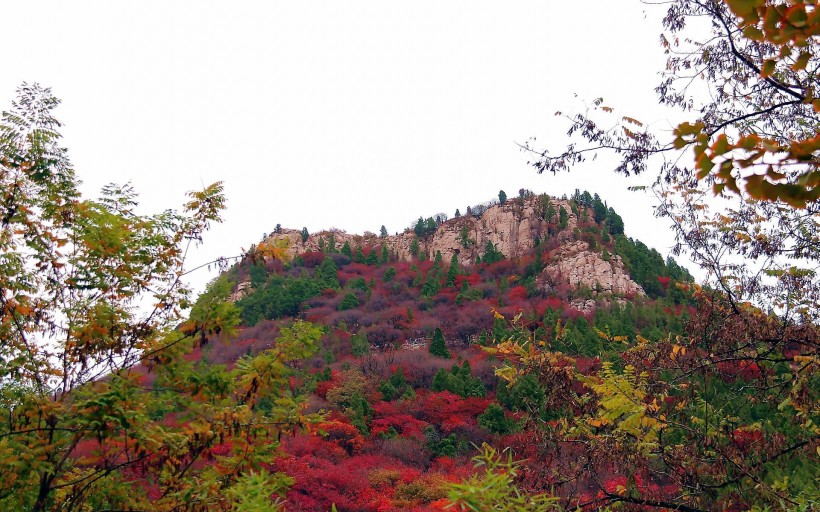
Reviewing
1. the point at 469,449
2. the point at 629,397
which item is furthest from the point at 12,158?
the point at 469,449

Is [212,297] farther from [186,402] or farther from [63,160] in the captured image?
[63,160]

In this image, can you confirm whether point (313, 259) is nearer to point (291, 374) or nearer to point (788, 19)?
point (291, 374)

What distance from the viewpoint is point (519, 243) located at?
6844cm

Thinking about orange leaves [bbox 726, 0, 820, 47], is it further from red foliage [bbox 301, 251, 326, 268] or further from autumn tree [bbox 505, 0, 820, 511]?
red foliage [bbox 301, 251, 326, 268]

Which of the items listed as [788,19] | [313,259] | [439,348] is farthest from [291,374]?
[313,259]

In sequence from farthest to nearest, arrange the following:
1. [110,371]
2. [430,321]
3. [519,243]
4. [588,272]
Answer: [519,243]
[588,272]
[430,321]
[110,371]

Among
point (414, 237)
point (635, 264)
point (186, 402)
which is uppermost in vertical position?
point (414, 237)

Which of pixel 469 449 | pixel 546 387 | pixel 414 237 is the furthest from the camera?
pixel 414 237

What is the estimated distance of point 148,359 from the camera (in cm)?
418

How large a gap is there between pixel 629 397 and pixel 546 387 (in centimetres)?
79

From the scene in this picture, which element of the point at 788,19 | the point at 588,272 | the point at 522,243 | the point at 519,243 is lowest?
the point at 788,19

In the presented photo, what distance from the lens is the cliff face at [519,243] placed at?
53.2 metres

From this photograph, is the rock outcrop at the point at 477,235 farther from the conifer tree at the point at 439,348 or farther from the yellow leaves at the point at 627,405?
the yellow leaves at the point at 627,405

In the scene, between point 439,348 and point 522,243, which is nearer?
point 439,348
